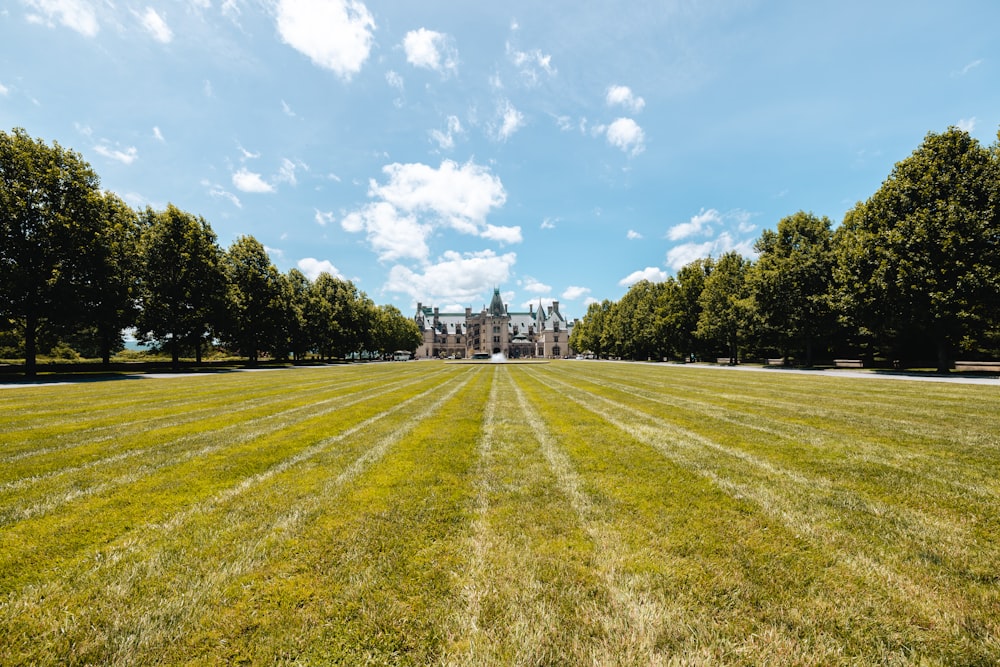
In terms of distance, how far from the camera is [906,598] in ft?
9.97

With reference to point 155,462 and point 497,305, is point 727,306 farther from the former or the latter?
point 497,305

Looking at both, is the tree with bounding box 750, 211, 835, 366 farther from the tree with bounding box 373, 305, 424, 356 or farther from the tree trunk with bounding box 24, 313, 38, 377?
the tree with bounding box 373, 305, 424, 356

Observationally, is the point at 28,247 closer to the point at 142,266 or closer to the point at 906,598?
the point at 142,266

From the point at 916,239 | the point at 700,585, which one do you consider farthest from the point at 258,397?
the point at 916,239

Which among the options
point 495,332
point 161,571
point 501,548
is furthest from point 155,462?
point 495,332

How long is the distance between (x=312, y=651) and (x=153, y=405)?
15.0 meters

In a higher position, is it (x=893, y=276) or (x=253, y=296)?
(x=253, y=296)

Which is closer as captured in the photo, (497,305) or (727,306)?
(727,306)

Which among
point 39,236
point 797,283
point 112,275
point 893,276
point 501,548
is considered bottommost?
point 501,548

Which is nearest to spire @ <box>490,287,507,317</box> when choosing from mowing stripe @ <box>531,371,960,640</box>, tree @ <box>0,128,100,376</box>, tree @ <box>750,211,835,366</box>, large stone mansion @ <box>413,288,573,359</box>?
large stone mansion @ <box>413,288,573,359</box>

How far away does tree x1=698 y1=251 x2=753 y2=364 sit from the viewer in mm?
41688

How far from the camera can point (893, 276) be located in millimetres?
25469

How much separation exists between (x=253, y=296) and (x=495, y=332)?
282ft

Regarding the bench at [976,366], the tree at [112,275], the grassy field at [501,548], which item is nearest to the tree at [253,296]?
the tree at [112,275]
